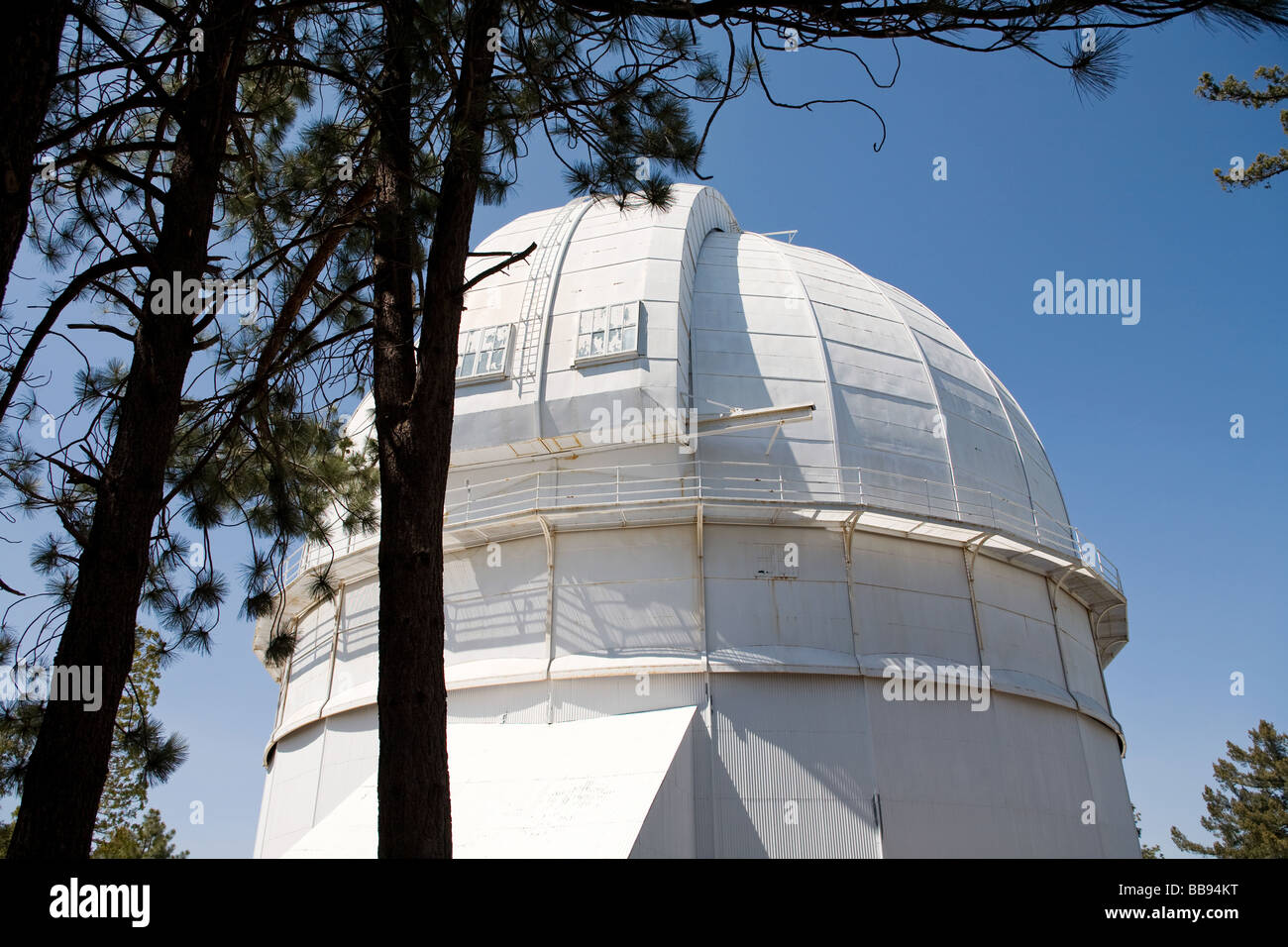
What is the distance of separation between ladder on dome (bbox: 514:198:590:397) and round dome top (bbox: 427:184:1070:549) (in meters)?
→ 0.03

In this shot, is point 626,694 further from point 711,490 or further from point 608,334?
point 608,334

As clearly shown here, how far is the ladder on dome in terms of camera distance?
57.1ft

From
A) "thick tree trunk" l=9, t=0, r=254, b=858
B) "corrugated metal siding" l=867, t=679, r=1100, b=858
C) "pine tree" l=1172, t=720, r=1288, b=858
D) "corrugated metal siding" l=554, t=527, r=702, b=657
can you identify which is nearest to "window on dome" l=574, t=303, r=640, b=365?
"corrugated metal siding" l=554, t=527, r=702, b=657

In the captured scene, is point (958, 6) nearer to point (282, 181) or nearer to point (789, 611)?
point (282, 181)

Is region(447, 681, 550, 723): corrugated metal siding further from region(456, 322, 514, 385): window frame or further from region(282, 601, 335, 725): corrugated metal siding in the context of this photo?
region(456, 322, 514, 385): window frame

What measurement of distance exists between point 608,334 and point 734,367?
2.47 metres

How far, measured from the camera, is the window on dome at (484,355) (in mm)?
17484

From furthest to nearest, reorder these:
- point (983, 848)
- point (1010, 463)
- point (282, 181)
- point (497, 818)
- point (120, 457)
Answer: point (1010, 463) < point (983, 848) < point (497, 818) < point (282, 181) < point (120, 457)

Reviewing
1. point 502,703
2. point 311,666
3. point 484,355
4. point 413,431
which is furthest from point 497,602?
point 413,431

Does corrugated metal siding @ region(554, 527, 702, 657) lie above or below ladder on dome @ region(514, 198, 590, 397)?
below
